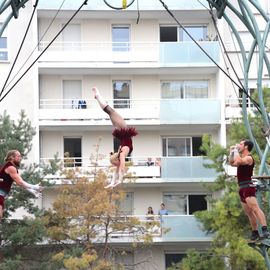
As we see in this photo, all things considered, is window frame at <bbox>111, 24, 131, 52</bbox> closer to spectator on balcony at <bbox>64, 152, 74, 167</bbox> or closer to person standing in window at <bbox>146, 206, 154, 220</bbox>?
Result: spectator on balcony at <bbox>64, 152, 74, 167</bbox>

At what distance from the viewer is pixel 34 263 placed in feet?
104

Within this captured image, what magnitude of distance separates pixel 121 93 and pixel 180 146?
3264mm

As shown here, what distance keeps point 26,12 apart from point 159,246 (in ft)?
35.6

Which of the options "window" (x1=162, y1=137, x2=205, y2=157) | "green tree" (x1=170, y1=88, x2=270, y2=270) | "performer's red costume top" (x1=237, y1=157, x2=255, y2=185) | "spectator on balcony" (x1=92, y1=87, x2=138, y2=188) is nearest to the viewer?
"spectator on balcony" (x1=92, y1=87, x2=138, y2=188)

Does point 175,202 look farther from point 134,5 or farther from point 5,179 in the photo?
point 5,179

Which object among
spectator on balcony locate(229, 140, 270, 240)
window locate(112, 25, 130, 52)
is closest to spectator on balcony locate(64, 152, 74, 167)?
window locate(112, 25, 130, 52)

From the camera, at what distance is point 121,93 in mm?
40469

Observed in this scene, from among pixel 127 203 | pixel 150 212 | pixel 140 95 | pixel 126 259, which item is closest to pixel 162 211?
A: pixel 150 212

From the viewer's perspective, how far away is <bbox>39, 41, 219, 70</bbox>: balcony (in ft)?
128

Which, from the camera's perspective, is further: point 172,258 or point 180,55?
point 180,55

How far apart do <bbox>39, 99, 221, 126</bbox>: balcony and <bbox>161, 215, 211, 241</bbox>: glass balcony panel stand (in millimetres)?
3942

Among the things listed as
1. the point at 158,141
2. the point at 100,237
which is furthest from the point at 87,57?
the point at 100,237

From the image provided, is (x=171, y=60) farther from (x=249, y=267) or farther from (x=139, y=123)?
(x=249, y=267)

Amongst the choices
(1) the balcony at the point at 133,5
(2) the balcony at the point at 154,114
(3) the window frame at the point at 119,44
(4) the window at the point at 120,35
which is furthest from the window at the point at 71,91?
(1) the balcony at the point at 133,5
